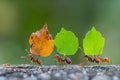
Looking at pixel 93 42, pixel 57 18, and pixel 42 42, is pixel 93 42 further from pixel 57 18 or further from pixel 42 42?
pixel 57 18

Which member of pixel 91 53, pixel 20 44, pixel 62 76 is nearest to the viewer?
pixel 62 76

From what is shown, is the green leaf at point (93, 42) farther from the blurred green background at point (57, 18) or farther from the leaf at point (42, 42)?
the blurred green background at point (57, 18)

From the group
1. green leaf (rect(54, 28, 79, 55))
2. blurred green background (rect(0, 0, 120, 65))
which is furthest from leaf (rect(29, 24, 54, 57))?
blurred green background (rect(0, 0, 120, 65))

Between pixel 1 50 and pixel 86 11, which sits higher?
pixel 86 11

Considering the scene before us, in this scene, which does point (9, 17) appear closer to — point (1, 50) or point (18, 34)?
point (18, 34)

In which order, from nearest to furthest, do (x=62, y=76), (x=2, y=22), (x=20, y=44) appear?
(x=62, y=76)
(x=20, y=44)
(x=2, y=22)

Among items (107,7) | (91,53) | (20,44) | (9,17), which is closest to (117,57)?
(107,7)
